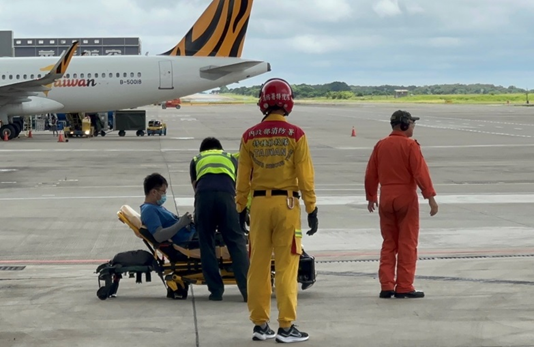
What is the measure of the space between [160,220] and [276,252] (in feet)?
7.57

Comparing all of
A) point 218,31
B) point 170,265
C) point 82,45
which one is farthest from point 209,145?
point 82,45

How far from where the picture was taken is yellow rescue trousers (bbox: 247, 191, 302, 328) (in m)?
7.27

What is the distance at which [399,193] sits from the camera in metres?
9.18

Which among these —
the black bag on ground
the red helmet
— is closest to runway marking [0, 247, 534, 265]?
the black bag on ground

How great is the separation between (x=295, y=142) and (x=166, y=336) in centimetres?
183

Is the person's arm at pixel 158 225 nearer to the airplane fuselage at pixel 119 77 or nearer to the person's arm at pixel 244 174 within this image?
the person's arm at pixel 244 174

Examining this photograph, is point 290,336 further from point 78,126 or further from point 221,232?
point 78,126

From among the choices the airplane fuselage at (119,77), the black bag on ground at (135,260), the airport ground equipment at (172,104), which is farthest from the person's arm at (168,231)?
the airport ground equipment at (172,104)

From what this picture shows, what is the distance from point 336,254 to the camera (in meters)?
11.6

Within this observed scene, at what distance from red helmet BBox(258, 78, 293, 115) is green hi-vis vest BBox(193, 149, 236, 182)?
1.64 m

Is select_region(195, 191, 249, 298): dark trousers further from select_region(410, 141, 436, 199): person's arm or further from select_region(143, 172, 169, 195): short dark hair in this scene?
select_region(410, 141, 436, 199): person's arm

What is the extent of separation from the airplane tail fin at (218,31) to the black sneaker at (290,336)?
35.9 meters

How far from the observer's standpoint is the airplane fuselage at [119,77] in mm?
41938

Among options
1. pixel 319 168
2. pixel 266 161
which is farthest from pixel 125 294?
pixel 319 168
